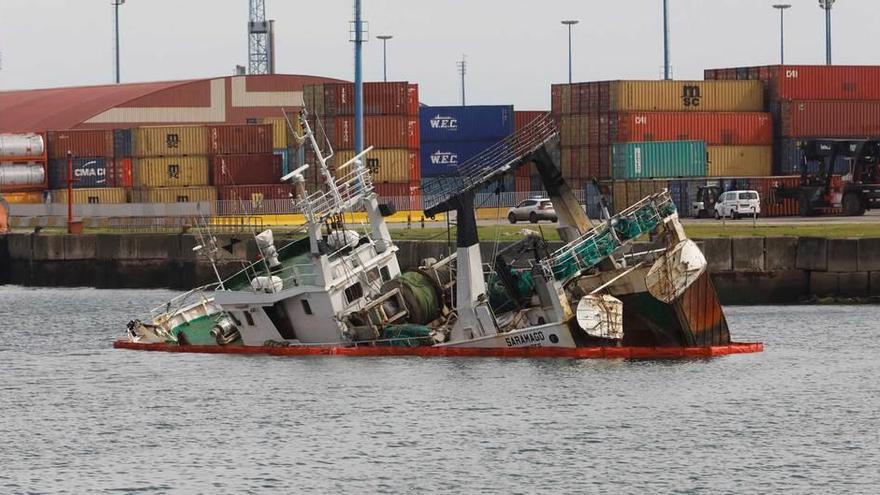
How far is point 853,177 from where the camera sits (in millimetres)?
93625

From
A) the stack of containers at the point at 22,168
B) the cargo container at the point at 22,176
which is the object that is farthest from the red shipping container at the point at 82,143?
the cargo container at the point at 22,176

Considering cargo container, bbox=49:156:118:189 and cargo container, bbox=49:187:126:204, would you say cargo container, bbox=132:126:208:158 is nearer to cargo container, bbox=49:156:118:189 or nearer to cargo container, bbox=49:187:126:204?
cargo container, bbox=49:156:118:189

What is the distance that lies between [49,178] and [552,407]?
284ft

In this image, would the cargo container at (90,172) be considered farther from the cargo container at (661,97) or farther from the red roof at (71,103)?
the cargo container at (661,97)

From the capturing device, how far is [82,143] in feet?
403

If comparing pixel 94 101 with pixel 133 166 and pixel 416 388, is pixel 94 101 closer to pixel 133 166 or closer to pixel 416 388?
pixel 133 166

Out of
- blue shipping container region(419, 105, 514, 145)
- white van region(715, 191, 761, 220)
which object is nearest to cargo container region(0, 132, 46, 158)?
blue shipping container region(419, 105, 514, 145)

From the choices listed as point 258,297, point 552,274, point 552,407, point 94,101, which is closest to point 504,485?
point 552,407

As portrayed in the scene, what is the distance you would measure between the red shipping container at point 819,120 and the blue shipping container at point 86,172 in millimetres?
44195

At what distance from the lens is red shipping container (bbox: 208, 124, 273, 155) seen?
118 metres

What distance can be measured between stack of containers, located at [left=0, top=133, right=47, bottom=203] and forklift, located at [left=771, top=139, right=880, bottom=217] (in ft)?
169

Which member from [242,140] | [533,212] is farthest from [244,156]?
[533,212]

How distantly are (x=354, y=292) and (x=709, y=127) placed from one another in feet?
188

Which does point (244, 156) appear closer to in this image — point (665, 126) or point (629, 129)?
point (629, 129)
